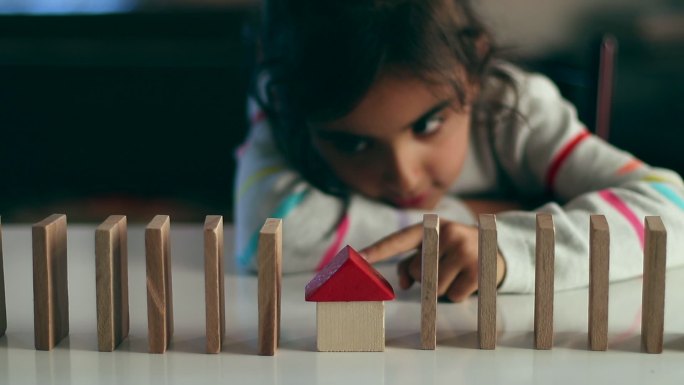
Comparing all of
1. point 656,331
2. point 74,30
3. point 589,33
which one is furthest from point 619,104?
point 656,331

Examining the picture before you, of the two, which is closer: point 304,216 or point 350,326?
point 350,326

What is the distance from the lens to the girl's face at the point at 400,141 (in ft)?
2.67

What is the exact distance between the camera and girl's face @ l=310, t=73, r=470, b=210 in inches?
32.0

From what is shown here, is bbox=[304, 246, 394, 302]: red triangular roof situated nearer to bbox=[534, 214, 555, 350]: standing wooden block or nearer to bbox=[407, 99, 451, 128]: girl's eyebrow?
bbox=[534, 214, 555, 350]: standing wooden block

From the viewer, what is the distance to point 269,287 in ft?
1.90

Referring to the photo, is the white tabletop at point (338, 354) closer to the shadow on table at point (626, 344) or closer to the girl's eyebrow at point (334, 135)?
the shadow on table at point (626, 344)

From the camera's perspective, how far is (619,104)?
2004mm

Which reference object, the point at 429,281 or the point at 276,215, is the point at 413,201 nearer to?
the point at 276,215

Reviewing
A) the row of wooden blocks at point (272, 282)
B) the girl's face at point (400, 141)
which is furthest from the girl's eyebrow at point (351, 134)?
the row of wooden blocks at point (272, 282)

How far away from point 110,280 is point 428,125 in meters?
0.35

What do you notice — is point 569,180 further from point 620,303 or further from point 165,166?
point 165,166

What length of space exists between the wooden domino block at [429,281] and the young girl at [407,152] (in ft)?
0.35

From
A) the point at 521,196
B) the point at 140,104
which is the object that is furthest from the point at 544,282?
the point at 140,104

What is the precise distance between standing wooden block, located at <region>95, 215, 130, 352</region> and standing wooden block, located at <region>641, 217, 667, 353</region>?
31 centimetres
